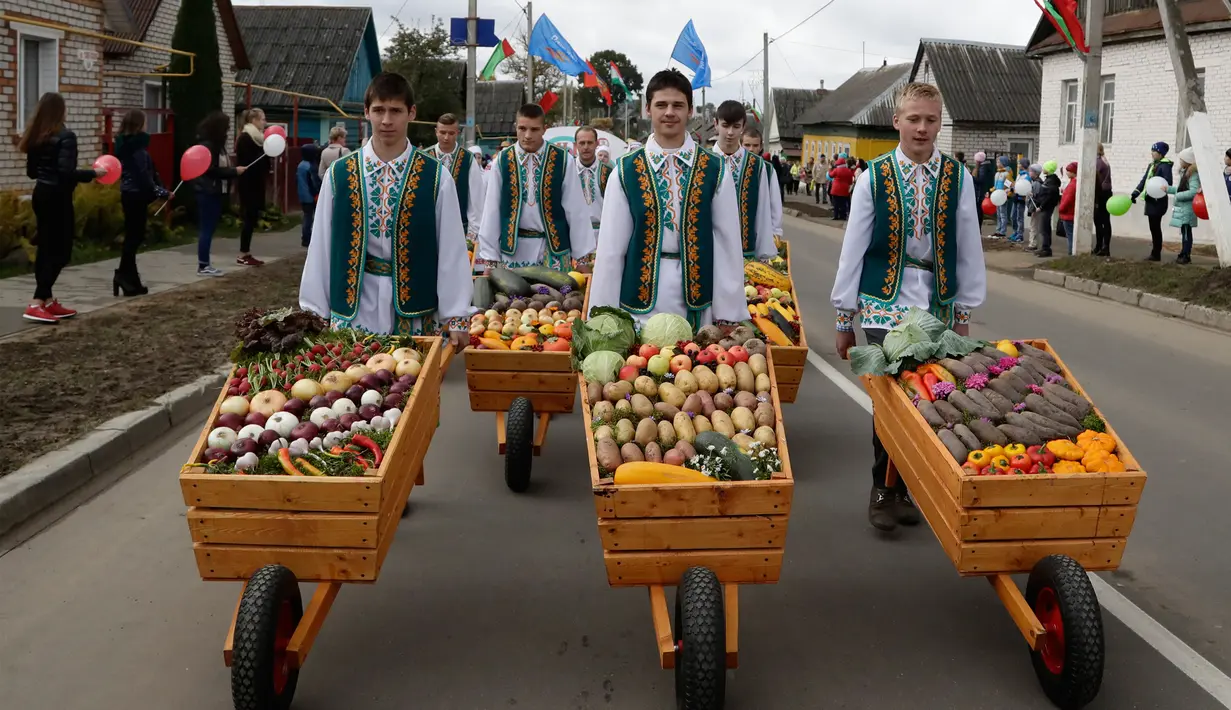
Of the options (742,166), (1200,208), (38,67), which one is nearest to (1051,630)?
(742,166)

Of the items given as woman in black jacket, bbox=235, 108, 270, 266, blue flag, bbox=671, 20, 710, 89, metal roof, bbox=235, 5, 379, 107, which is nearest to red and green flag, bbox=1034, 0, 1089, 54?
blue flag, bbox=671, 20, 710, 89

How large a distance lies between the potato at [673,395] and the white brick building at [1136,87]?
20.6 meters

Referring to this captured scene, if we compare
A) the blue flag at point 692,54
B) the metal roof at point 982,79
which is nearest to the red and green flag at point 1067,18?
the blue flag at point 692,54

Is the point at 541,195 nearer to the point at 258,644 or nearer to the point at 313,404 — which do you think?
the point at 313,404

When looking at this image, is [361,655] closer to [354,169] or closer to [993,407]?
[354,169]

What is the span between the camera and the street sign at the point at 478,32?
2686 cm

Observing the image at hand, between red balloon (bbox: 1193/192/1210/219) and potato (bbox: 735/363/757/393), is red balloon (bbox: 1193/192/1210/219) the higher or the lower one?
the higher one

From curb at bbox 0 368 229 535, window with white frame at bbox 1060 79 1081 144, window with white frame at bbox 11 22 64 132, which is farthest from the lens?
window with white frame at bbox 1060 79 1081 144

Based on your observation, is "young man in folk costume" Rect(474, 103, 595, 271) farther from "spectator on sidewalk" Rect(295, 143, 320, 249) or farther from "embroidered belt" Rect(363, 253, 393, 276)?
"spectator on sidewalk" Rect(295, 143, 320, 249)

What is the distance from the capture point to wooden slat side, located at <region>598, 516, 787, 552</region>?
171 inches

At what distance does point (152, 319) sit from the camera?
40.2 ft

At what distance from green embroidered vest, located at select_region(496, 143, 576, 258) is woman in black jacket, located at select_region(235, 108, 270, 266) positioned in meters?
8.71

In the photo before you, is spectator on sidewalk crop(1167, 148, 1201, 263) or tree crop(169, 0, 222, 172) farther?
tree crop(169, 0, 222, 172)

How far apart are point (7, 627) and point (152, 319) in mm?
7648
